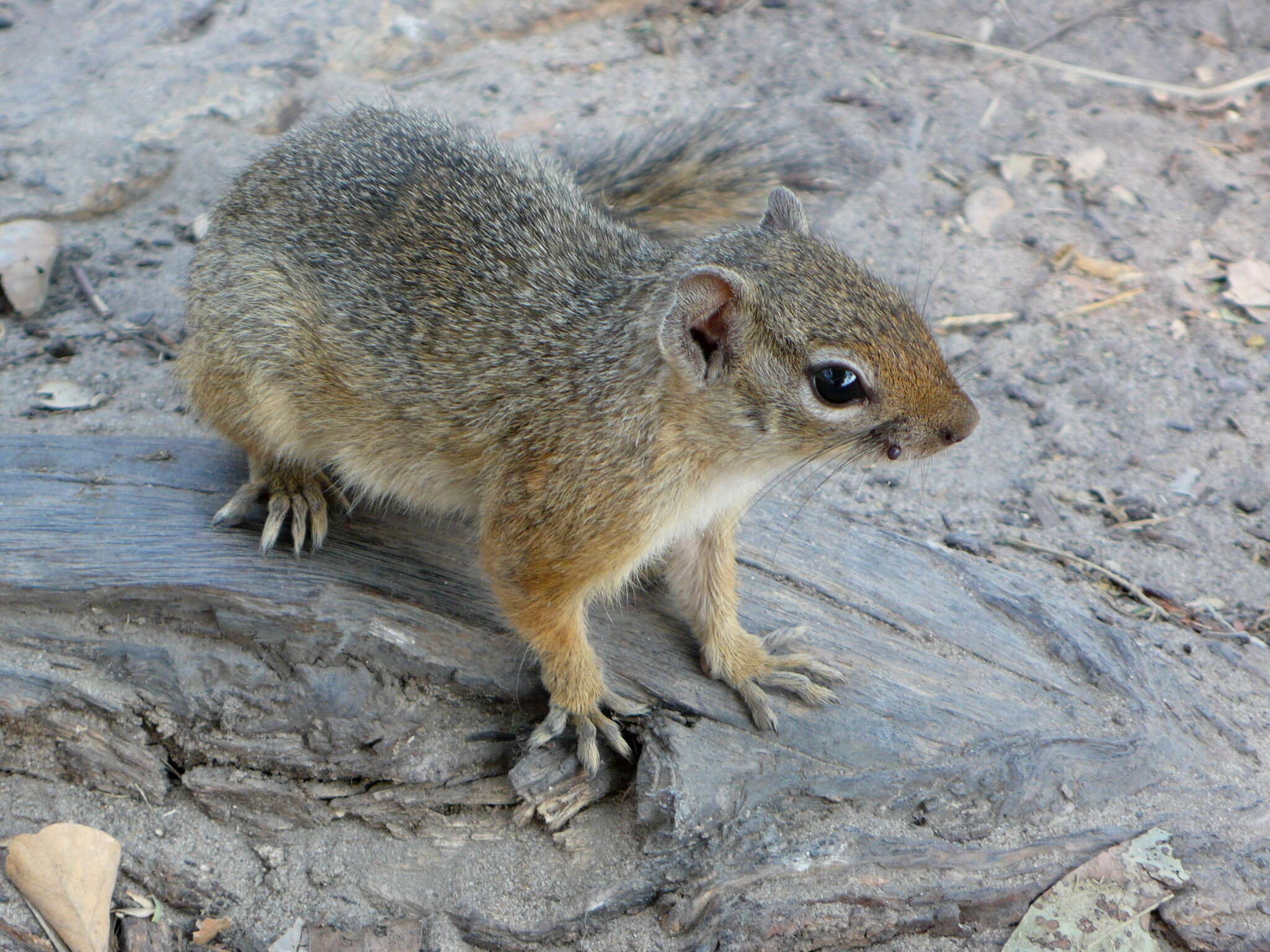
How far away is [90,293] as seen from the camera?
5156 mm

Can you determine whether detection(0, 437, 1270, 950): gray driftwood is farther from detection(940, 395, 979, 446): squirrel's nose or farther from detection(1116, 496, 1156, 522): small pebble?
detection(1116, 496, 1156, 522): small pebble

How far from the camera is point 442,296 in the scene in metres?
3.29

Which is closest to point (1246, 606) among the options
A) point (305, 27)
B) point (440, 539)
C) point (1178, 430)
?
point (1178, 430)

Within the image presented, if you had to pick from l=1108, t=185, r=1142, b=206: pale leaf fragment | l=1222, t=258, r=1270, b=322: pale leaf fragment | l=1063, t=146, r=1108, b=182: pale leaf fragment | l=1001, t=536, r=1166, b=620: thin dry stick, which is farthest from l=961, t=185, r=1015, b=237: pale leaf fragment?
l=1001, t=536, r=1166, b=620: thin dry stick

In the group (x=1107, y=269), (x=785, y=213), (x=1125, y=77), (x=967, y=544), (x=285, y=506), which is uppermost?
(x=785, y=213)

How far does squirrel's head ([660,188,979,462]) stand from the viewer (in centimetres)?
265

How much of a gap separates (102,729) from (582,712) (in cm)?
132

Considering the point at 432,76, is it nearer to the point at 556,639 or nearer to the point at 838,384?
the point at 556,639

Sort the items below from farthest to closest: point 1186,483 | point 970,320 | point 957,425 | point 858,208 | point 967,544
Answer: point 858,208 < point 970,320 < point 1186,483 < point 967,544 < point 957,425

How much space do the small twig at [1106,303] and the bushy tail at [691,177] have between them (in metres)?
1.74

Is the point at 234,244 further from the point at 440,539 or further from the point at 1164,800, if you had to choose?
the point at 1164,800

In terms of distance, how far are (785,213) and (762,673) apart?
1.33 metres

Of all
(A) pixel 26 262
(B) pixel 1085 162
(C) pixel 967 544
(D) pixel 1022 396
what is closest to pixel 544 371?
(C) pixel 967 544

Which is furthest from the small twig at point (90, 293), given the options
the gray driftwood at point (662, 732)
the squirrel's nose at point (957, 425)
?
the squirrel's nose at point (957, 425)
